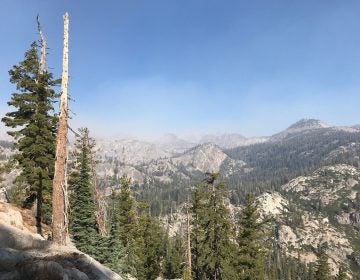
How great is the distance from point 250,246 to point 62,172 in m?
34.0

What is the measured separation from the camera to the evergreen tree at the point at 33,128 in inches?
1393

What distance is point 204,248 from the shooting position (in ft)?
165

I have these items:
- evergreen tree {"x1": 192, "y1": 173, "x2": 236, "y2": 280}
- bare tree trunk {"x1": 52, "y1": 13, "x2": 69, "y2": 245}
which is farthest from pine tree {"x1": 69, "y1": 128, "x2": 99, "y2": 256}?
bare tree trunk {"x1": 52, "y1": 13, "x2": 69, "y2": 245}

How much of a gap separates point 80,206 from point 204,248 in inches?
686

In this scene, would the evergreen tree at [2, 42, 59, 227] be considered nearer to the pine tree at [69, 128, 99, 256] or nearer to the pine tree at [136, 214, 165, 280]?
the pine tree at [69, 128, 99, 256]

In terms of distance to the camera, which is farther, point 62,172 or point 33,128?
point 33,128

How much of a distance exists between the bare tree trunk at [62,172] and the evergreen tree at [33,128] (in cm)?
1941

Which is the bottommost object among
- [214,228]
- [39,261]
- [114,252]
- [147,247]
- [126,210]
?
[147,247]

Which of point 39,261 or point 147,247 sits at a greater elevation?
point 39,261

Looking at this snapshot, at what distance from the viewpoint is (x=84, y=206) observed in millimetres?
41500

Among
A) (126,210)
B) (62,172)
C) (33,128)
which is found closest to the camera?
(62,172)

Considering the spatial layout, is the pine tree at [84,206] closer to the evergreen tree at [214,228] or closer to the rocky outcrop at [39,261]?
the evergreen tree at [214,228]

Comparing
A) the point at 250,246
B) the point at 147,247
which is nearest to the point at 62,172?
the point at 250,246

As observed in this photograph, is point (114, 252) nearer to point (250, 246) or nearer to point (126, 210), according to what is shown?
point (250, 246)
